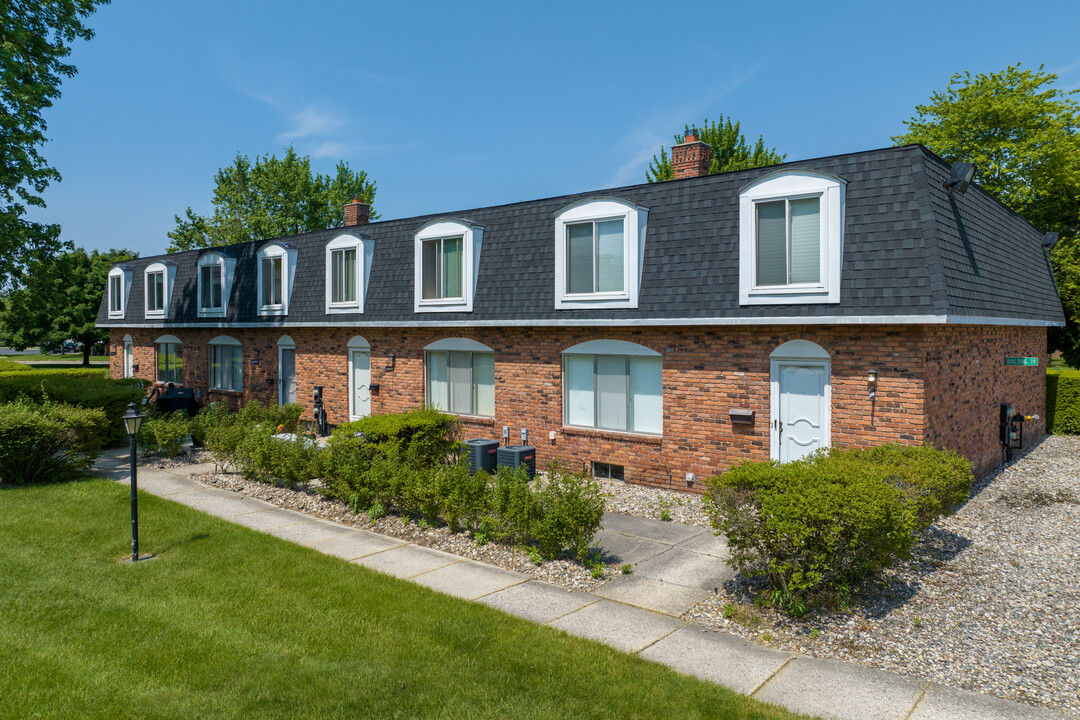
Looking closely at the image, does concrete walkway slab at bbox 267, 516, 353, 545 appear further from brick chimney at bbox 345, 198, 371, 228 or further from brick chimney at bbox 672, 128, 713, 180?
brick chimney at bbox 345, 198, 371, 228

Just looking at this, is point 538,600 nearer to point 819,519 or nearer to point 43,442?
point 819,519

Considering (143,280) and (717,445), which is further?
(143,280)

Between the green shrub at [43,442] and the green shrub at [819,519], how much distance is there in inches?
515

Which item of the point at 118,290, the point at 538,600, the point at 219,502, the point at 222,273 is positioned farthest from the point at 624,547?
the point at 118,290

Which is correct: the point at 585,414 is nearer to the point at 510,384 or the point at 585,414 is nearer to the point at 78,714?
the point at 510,384

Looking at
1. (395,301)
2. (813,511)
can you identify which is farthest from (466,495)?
(395,301)

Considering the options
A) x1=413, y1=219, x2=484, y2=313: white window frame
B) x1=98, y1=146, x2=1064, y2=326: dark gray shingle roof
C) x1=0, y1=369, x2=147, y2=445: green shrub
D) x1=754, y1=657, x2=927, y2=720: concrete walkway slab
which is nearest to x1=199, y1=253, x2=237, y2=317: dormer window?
x1=0, y1=369, x2=147, y2=445: green shrub

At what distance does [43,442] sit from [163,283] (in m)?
14.0

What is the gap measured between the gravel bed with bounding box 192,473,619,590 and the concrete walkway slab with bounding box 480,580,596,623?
0.81 ft

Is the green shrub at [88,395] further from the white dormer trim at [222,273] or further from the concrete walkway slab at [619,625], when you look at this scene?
the concrete walkway slab at [619,625]

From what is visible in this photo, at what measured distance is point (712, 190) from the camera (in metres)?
12.3

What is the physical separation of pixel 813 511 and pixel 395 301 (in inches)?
506

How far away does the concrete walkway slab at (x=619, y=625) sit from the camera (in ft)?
21.2

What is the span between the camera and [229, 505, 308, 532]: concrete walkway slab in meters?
10.5
